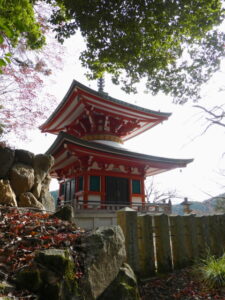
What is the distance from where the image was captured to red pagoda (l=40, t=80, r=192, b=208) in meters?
11.1

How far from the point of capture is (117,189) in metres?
12.3

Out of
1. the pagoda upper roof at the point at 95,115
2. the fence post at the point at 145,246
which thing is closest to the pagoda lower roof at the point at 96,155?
the pagoda upper roof at the point at 95,115

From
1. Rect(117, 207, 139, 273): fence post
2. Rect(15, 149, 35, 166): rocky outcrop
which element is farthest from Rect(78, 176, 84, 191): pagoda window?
Rect(117, 207, 139, 273): fence post

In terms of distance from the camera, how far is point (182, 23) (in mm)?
5004

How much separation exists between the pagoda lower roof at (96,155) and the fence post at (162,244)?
20.5ft

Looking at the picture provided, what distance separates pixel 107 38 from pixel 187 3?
6.83ft

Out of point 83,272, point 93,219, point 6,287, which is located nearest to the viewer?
point 6,287

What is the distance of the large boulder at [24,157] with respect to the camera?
17.9 feet

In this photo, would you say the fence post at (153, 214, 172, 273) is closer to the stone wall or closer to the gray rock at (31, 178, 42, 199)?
the stone wall

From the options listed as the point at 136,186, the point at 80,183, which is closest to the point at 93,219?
the point at 80,183

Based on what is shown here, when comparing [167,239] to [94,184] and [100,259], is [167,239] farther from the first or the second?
[94,184]

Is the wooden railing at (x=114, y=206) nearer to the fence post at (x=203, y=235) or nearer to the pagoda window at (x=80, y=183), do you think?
the pagoda window at (x=80, y=183)

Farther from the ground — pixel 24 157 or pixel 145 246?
pixel 24 157

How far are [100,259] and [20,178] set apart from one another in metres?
3.30
